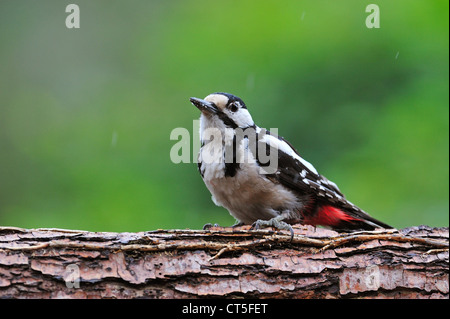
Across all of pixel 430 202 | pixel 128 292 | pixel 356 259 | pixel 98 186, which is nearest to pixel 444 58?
pixel 430 202

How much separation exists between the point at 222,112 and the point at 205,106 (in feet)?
0.39

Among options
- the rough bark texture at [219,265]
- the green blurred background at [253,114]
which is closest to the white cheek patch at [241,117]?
the green blurred background at [253,114]

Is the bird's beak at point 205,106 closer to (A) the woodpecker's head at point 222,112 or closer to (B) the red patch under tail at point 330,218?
(A) the woodpecker's head at point 222,112

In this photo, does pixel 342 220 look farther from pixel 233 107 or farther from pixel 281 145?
pixel 233 107

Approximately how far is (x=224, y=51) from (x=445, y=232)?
241 centimetres

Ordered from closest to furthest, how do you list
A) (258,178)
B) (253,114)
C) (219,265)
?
A: (219,265) < (258,178) < (253,114)

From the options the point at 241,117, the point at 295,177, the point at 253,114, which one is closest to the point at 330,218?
the point at 295,177

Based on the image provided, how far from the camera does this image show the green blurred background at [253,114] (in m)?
3.84

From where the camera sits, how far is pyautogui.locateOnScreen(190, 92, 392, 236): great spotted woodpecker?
2912 millimetres

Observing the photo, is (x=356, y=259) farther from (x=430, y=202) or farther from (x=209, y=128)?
(x=430, y=202)

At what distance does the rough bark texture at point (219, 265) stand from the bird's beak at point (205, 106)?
3.09ft

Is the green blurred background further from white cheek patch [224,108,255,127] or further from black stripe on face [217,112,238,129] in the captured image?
black stripe on face [217,112,238,129]

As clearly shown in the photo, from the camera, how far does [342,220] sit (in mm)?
3111

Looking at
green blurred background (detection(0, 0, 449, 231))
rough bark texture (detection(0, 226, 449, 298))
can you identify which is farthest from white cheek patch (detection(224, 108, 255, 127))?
rough bark texture (detection(0, 226, 449, 298))
